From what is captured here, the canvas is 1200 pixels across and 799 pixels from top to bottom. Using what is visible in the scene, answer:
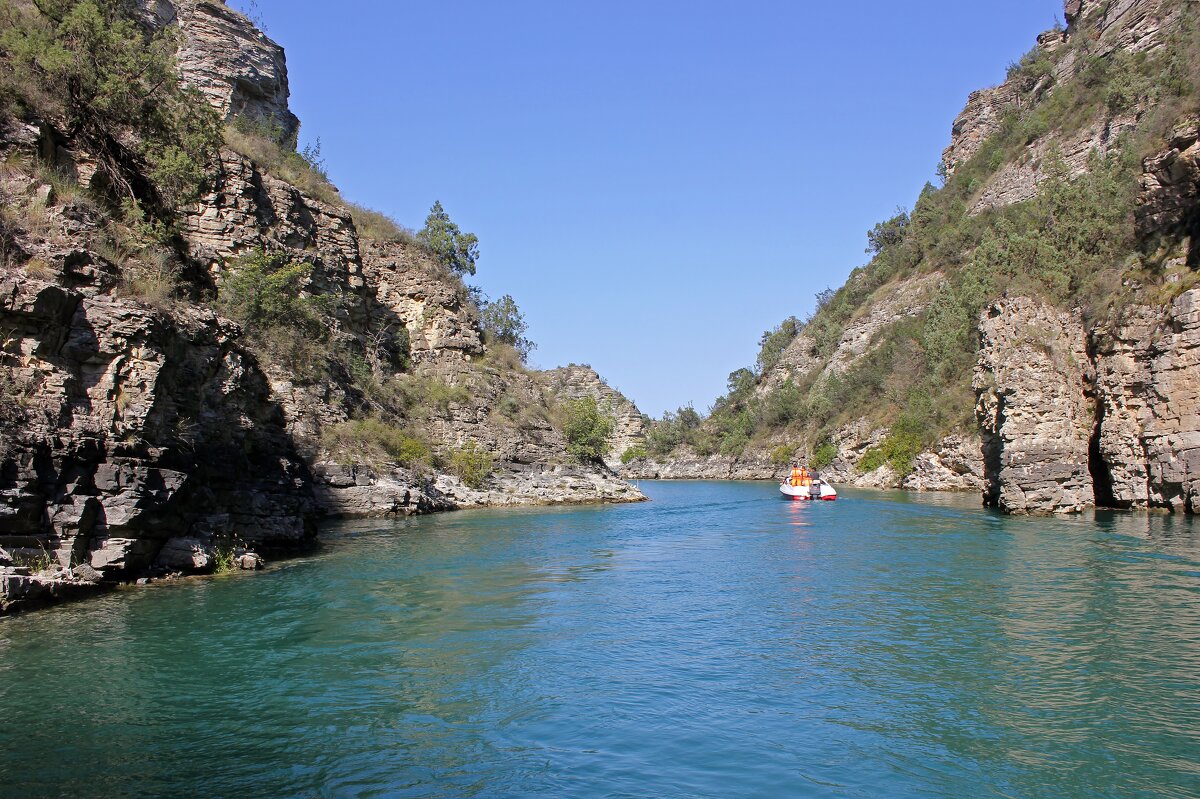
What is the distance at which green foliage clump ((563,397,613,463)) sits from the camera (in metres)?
54.5

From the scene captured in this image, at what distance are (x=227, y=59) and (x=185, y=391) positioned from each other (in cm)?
3579

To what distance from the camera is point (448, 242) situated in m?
59.4

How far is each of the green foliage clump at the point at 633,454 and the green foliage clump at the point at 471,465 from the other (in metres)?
80.4

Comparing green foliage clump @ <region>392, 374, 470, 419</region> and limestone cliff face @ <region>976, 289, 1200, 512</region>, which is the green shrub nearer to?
green foliage clump @ <region>392, 374, 470, 419</region>

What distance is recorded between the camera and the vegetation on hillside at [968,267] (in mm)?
34719

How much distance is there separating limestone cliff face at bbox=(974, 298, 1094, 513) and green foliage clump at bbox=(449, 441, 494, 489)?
1058 inches

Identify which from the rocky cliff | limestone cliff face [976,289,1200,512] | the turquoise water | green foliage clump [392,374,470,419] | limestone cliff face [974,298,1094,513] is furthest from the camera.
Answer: green foliage clump [392,374,470,419]

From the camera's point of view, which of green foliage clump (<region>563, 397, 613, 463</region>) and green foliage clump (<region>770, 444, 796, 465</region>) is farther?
green foliage clump (<region>770, 444, 796, 465</region>)

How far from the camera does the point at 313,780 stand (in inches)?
309

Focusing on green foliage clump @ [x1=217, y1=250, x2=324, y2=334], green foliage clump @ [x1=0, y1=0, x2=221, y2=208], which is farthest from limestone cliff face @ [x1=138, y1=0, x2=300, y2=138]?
green foliage clump @ [x1=0, y1=0, x2=221, y2=208]

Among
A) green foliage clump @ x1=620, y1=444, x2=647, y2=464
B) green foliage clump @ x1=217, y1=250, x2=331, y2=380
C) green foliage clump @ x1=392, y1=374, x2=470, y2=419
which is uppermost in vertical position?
green foliage clump @ x1=217, y1=250, x2=331, y2=380

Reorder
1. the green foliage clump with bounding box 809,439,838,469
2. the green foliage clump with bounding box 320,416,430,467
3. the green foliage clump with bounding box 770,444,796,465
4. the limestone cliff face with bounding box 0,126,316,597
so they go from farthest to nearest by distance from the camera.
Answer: the green foliage clump with bounding box 770,444,796,465
the green foliage clump with bounding box 809,439,838,469
the green foliage clump with bounding box 320,416,430,467
the limestone cliff face with bounding box 0,126,316,597

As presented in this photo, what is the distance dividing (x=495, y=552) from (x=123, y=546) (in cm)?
1087

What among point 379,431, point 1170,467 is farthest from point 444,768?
point 379,431
